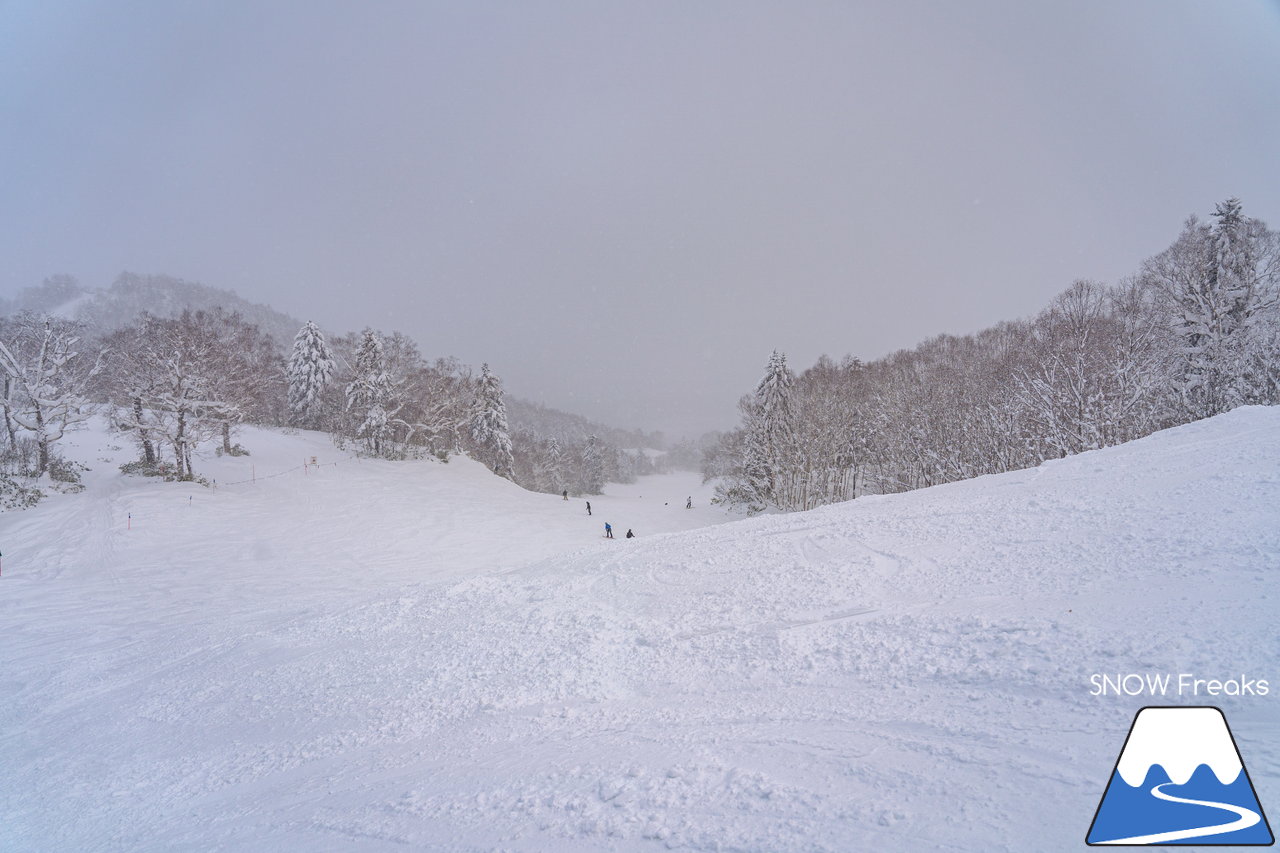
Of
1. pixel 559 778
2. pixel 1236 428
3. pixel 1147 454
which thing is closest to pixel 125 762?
pixel 559 778

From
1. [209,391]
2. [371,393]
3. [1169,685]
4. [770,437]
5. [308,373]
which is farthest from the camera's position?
[308,373]

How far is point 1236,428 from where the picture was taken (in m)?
11.3

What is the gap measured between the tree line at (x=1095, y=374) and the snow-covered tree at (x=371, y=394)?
3161 cm

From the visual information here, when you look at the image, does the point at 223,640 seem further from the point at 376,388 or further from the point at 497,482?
the point at 376,388

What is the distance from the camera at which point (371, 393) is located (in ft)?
125

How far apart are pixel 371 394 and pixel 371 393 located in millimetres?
77

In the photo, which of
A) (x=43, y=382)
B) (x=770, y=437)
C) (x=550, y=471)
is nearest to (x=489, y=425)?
(x=550, y=471)

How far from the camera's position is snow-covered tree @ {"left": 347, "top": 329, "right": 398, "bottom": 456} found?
3781 centimetres

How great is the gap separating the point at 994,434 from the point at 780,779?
2820 centimetres

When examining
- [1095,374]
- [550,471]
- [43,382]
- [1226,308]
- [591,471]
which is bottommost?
[550,471]

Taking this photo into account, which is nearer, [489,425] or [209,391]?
[209,391]

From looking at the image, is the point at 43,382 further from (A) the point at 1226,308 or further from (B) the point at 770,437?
(A) the point at 1226,308

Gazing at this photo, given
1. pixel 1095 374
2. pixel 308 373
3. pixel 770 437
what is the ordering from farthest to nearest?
pixel 308 373 < pixel 770 437 < pixel 1095 374

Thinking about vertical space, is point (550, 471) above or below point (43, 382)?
below
